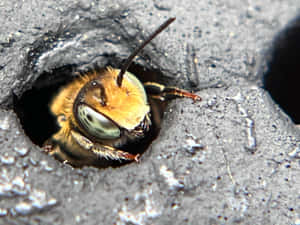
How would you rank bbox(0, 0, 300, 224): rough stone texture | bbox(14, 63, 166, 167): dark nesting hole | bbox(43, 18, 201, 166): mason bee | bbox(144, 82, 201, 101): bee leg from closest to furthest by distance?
1. bbox(0, 0, 300, 224): rough stone texture
2. bbox(43, 18, 201, 166): mason bee
3. bbox(144, 82, 201, 101): bee leg
4. bbox(14, 63, 166, 167): dark nesting hole

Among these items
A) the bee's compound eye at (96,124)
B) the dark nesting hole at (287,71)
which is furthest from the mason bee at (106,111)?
the dark nesting hole at (287,71)

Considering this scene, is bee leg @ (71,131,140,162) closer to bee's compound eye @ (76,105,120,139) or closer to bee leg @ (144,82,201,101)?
bee's compound eye @ (76,105,120,139)

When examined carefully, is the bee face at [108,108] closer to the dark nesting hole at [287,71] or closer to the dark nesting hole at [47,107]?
the dark nesting hole at [47,107]

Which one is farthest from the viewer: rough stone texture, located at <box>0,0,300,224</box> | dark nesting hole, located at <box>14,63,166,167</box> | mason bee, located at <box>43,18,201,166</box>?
dark nesting hole, located at <box>14,63,166,167</box>

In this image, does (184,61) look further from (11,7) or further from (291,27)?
(11,7)

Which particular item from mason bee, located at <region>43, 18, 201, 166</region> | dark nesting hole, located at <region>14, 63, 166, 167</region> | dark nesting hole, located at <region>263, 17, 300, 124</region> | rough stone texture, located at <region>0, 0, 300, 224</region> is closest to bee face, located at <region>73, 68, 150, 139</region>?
mason bee, located at <region>43, 18, 201, 166</region>

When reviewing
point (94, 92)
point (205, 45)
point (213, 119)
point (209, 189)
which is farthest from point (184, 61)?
point (209, 189)

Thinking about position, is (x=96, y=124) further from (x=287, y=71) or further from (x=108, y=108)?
(x=287, y=71)
